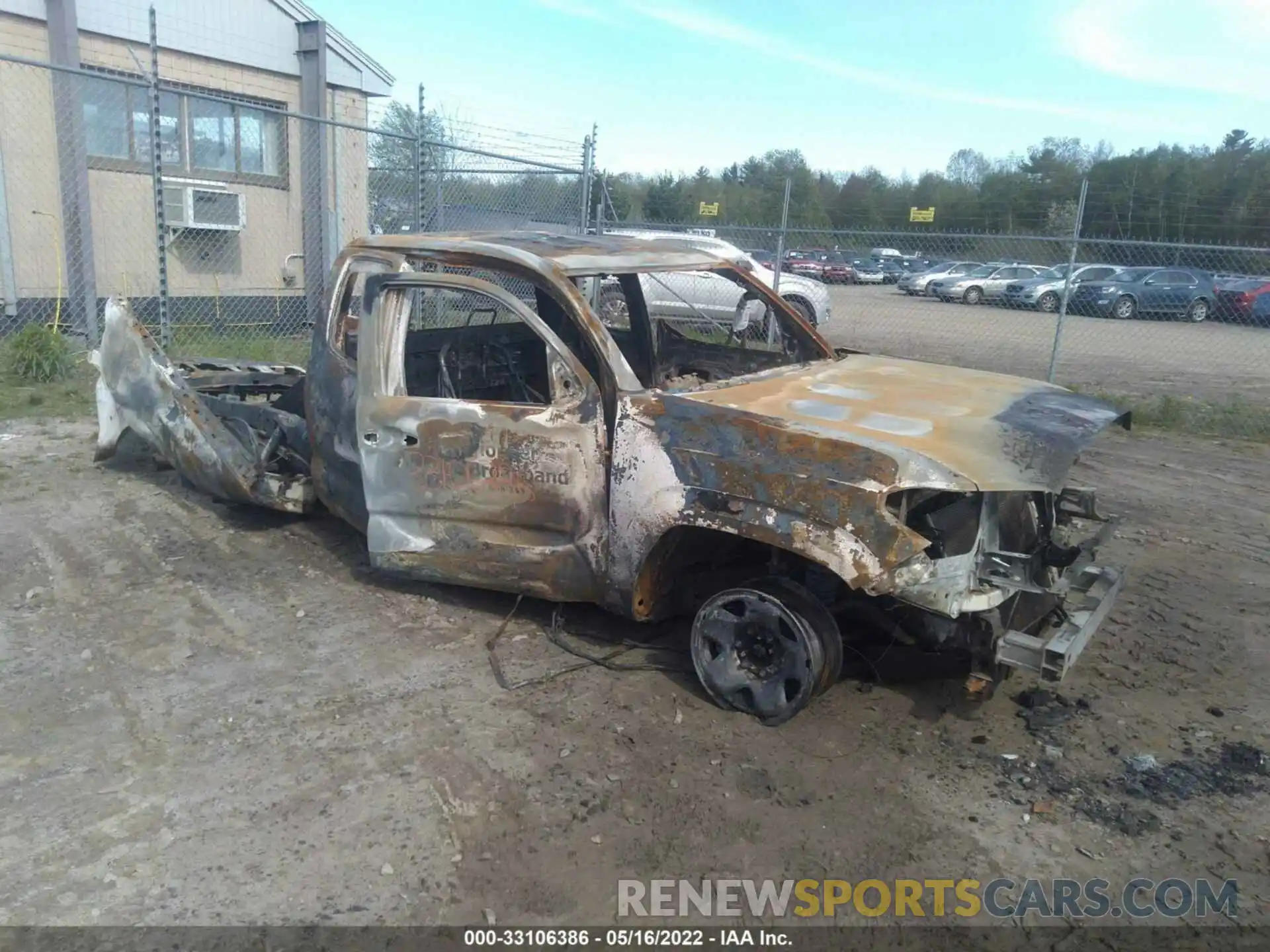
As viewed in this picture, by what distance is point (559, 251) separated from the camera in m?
4.58

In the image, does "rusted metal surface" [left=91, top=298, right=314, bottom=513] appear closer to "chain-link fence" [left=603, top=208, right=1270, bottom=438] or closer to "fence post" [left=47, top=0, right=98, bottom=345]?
"fence post" [left=47, top=0, right=98, bottom=345]

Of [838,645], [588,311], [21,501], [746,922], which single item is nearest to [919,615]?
[838,645]

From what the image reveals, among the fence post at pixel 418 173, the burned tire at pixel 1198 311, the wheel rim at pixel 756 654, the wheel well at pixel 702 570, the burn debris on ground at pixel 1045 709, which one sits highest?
the fence post at pixel 418 173

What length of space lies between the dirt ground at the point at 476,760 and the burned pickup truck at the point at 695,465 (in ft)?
1.04

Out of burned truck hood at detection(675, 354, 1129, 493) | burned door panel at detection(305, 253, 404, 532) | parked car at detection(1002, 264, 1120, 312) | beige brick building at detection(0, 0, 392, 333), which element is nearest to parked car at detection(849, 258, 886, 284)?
parked car at detection(1002, 264, 1120, 312)

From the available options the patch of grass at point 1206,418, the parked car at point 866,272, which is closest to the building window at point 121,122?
the patch of grass at point 1206,418

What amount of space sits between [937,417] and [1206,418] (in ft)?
26.0

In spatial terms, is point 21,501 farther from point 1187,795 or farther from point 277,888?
point 1187,795

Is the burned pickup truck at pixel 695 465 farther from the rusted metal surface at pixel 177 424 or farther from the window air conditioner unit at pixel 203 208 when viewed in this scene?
the window air conditioner unit at pixel 203 208

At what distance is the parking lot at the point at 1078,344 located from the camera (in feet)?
46.8

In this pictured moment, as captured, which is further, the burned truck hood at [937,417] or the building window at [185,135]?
the building window at [185,135]

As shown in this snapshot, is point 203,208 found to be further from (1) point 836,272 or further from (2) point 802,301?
(1) point 836,272

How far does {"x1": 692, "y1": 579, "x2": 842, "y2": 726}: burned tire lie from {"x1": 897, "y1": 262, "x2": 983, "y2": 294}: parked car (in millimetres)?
27428

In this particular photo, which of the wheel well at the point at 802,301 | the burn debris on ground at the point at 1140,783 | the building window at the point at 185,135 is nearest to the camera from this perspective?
the burn debris on ground at the point at 1140,783
